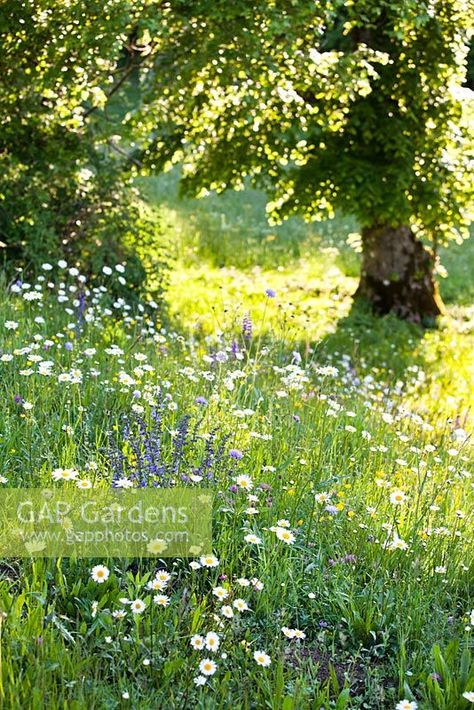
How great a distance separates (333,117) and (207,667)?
283 inches

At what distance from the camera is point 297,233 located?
16969 mm

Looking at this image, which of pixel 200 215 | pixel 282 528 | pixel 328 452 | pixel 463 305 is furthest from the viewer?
pixel 200 215

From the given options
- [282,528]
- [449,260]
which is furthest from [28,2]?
[449,260]

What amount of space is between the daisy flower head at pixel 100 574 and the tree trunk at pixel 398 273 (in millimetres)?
8576

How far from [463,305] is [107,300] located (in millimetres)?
7065

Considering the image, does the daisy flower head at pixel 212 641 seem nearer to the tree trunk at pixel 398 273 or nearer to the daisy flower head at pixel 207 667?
the daisy flower head at pixel 207 667

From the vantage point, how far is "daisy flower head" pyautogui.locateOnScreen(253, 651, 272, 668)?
110 inches

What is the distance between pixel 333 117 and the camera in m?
8.93

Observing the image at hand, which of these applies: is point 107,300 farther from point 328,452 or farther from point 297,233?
point 297,233

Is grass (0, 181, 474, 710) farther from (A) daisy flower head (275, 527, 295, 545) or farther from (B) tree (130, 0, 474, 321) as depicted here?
(B) tree (130, 0, 474, 321)

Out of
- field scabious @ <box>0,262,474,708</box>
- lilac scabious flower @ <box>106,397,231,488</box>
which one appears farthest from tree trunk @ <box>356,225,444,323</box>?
lilac scabious flower @ <box>106,397,231,488</box>

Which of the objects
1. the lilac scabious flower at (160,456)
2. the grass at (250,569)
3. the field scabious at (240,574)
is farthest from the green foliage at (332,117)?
the lilac scabious flower at (160,456)

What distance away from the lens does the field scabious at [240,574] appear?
2.84 metres

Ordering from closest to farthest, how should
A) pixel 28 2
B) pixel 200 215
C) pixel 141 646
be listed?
pixel 141 646 < pixel 28 2 < pixel 200 215
